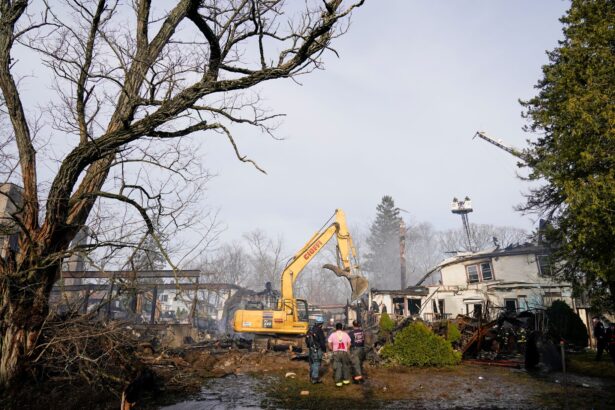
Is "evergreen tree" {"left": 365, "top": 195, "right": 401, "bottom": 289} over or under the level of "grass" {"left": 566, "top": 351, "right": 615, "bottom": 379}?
over

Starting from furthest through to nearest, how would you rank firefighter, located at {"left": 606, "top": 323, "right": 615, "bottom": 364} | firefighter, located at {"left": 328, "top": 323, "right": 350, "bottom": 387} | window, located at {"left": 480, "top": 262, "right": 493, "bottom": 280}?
window, located at {"left": 480, "top": 262, "right": 493, "bottom": 280} → firefighter, located at {"left": 606, "top": 323, "right": 615, "bottom": 364} → firefighter, located at {"left": 328, "top": 323, "right": 350, "bottom": 387}

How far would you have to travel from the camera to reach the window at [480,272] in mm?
30587

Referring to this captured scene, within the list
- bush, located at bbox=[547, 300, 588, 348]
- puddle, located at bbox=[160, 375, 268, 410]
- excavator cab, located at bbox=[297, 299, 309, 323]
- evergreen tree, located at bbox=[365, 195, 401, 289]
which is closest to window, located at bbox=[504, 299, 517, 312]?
bush, located at bbox=[547, 300, 588, 348]

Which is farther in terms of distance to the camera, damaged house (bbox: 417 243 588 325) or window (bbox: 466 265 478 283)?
window (bbox: 466 265 478 283)

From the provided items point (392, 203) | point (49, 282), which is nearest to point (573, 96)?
point (49, 282)

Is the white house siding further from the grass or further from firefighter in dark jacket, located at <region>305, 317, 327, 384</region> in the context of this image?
firefighter in dark jacket, located at <region>305, 317, 327, 384</region>

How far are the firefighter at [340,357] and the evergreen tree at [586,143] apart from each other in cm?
792

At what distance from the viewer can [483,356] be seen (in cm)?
1667

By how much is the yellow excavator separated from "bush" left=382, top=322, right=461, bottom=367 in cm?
383

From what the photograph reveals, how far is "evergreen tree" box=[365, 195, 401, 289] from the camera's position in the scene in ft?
222

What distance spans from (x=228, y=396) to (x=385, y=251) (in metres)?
60.1

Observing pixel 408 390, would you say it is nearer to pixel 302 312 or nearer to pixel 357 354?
pixel 357 354

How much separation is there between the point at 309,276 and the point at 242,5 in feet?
263

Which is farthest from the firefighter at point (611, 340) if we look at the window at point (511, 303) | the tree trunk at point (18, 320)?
the tree trunk at point (18, 320)
